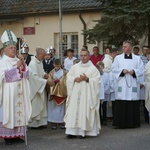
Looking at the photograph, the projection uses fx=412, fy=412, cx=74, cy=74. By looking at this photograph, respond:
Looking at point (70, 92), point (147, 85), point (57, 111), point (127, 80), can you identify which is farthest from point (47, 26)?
point (70, 92)

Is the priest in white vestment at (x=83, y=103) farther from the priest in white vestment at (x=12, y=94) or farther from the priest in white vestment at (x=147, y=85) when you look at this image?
the priest in white vestment at (x=147, y=85)

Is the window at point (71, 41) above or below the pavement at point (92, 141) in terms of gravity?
above

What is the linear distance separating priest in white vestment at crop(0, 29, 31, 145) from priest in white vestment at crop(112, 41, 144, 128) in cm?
273

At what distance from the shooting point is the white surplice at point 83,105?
30.2ft

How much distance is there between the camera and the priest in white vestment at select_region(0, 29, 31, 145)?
8.53 meters

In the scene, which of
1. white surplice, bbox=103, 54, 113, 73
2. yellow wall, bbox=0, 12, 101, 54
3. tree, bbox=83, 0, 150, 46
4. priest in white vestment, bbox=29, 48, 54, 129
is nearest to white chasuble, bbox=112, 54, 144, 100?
white surplice, bbox=103, 54, 113, 73

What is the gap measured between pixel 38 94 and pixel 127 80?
228 centimetres

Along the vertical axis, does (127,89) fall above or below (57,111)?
above

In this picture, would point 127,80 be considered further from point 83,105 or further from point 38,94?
point 38,94

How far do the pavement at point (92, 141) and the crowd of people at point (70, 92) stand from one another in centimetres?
25

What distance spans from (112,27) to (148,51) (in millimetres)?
2024

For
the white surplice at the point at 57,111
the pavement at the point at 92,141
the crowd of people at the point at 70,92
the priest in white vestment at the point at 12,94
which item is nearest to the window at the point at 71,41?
the crowd of people at the point at 70,92

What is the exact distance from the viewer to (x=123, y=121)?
10438 millimetres

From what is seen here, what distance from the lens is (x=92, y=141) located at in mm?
8953
